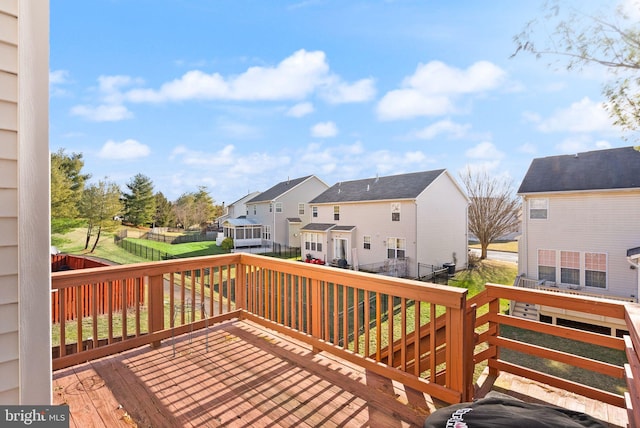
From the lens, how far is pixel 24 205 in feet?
4.49

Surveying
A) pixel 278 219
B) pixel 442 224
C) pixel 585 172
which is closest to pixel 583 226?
pixel 585 172

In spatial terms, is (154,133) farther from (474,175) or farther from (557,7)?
(557,7)

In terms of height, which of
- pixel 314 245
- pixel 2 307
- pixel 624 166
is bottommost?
pixel 314 245

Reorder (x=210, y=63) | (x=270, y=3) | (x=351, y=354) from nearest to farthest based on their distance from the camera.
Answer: (x=351, y=354)
(x=270, y=3)
(x=210, y=63)

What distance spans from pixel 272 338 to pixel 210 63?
14.3 meters

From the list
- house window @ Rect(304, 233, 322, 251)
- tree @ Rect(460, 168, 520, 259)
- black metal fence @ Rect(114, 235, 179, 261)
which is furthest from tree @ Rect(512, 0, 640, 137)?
black metal fence @ Rect(114, 235, 179, 261)

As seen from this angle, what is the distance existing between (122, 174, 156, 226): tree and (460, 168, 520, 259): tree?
29.8 meters

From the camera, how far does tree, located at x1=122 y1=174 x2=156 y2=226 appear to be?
31.5 metres

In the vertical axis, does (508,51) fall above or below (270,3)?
below

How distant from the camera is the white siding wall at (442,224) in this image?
14281mm

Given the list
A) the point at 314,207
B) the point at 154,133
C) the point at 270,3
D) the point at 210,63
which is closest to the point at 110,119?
the point at 154,133

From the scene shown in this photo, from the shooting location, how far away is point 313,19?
9172 mm

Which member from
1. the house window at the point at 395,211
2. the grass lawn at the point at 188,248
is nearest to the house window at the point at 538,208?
the house window at the point at 395,211

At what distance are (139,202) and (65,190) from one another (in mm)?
13634
